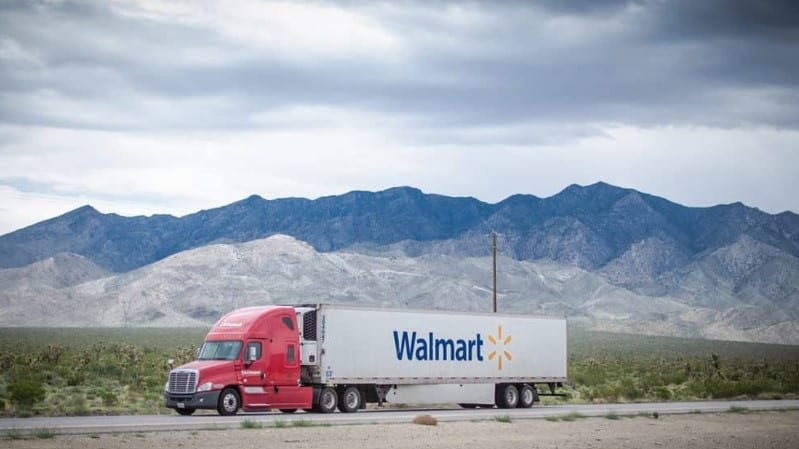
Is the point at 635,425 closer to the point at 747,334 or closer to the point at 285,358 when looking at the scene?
the point at 285,358

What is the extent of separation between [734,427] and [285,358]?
44.4 feet

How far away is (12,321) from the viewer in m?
192

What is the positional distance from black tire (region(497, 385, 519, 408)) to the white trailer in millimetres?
35

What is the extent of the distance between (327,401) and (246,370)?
3352 millimetres

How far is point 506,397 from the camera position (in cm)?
4088

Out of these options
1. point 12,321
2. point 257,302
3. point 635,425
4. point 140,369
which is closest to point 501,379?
point 635,425

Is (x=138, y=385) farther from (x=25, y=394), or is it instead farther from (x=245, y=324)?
(x=245, y=324)

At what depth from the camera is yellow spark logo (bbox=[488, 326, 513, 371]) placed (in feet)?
132

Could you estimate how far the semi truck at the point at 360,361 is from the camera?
3356 centimetres

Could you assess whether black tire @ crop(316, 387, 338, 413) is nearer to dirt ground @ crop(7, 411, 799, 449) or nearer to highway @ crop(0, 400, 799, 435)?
highway @ crop(0, 400, 799, 435)

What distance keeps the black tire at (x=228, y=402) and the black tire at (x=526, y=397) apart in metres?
11.9

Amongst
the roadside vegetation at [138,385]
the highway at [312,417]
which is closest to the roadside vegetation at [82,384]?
the roadside vegetation at [138,385]

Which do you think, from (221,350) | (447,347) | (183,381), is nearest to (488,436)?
(221,350)

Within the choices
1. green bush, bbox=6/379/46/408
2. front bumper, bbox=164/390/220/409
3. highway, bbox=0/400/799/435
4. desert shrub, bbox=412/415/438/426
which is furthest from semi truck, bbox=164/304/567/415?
green bush, bbox=6/379/46/408
